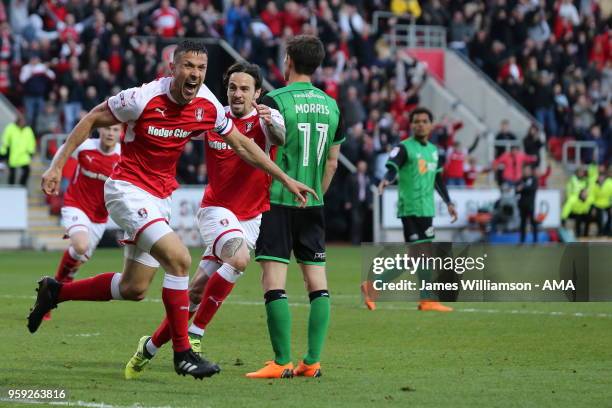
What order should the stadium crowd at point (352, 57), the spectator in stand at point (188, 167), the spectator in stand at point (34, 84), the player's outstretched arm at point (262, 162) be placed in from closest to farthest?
the player's outstretched arm at point (262, 162) < the spectator in stand at point (34, 84) < the spectator in stand at point (188, 167) < the stadium crowd at point (352, 57)

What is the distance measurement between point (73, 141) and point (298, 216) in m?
1.78

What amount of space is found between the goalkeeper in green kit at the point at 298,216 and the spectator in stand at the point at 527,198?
19.6m

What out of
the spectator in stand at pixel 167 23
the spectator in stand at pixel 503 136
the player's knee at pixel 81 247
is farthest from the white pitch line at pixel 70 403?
the spectator in stand at pixel 503 136

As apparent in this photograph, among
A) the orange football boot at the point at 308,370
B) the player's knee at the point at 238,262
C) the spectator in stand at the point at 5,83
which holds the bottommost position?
the orange football boot at the point at 308,370

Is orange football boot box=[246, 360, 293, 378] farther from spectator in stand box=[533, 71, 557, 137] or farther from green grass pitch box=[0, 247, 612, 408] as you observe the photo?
spectator in stand box=[533, 71, 557, 137]

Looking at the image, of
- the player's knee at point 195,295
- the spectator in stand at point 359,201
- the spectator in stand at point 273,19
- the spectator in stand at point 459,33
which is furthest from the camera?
the spectator in stand at point 459,33

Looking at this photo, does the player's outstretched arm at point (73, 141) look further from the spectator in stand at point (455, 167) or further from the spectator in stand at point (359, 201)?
the spectator in stand at point (455, 167)

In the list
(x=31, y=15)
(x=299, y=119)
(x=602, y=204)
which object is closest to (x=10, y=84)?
(x=31, y=15)

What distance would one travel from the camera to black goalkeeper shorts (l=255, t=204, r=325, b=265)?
9.38 meters

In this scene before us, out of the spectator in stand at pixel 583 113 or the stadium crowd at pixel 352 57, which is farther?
the spectator in stand at pixel 583 113

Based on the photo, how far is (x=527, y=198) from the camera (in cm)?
2878

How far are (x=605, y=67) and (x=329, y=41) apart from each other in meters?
9.92

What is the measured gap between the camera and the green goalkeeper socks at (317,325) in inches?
367

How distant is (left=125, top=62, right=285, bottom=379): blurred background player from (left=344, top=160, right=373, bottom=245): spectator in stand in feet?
62.5
